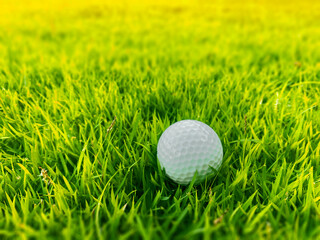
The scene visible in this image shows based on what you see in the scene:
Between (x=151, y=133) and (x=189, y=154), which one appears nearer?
(x=189, y=154)

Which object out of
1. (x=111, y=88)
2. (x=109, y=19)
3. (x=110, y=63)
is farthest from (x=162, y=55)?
(x=109, y=19)

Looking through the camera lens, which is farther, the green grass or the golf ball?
the golf ball

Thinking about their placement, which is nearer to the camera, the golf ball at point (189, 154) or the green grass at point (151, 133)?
the green grass at point (151, 133)

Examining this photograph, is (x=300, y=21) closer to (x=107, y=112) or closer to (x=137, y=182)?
(x=107, y=112)
